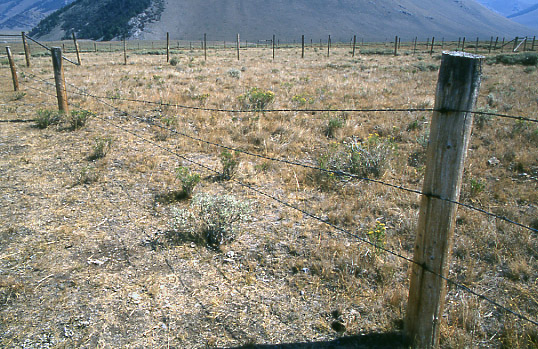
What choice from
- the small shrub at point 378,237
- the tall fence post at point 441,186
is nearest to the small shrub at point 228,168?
the small shrub at point 378,237

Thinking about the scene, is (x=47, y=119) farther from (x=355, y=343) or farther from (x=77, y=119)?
(x=355, y=343)

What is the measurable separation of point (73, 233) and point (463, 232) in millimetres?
4762

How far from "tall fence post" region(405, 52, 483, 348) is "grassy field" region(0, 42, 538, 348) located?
0.50 metres

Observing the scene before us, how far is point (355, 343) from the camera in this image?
9.45 feet

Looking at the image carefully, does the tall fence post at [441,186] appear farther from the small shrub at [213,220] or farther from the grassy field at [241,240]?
the small shrub at [213,220]

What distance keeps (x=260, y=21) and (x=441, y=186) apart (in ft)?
490

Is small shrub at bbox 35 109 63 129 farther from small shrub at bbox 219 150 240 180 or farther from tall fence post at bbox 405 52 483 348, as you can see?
tall fence post at bbox 405 52 483 348

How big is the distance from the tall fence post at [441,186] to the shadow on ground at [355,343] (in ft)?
0.90

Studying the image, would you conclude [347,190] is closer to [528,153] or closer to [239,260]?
[239,260]

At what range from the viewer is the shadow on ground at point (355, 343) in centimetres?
284

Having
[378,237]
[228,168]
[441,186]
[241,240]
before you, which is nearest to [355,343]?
[378,237]

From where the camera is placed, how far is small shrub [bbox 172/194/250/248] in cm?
429

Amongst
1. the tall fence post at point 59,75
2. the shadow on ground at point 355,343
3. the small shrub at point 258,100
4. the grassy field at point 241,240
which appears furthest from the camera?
the small shrub at point 258,100

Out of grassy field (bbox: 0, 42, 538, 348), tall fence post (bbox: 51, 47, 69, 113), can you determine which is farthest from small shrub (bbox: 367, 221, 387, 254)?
tall fence post (bbox: 51, 47, 69, 113)
